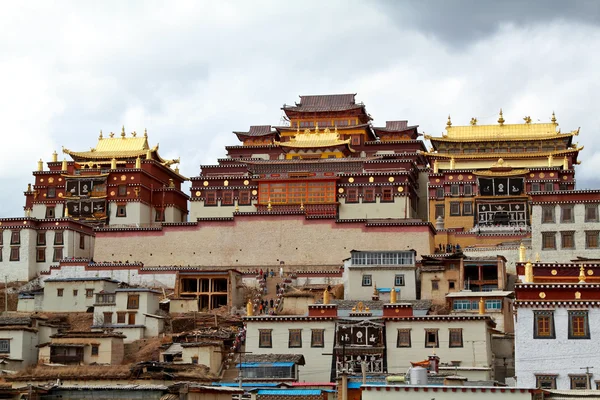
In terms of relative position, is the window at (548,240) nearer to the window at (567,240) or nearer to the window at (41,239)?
the window at (567,240)

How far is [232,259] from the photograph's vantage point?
290ft

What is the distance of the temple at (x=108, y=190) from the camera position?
98062 mm

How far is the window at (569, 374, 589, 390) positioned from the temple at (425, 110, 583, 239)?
34.1 meters

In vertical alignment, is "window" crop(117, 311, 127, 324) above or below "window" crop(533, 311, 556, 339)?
above

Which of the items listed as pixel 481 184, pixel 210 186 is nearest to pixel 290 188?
pixel 210 186

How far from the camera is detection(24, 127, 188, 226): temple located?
98062mm

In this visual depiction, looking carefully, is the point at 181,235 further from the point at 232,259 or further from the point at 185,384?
the point at 185,384

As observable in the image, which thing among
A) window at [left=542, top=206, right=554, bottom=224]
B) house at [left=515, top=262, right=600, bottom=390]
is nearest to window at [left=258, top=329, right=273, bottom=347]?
house at [left=515, top=262, right=600, bottom=390]

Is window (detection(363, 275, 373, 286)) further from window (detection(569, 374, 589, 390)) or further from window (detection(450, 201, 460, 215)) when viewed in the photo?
window (detection(569, 374, 589, 390))

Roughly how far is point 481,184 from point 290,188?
50.1 feet

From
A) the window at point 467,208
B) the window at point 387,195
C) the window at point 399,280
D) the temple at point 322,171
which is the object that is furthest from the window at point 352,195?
the window at point 399,280

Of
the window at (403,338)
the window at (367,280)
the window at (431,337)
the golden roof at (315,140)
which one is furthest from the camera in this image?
the golden roof at (315,140)

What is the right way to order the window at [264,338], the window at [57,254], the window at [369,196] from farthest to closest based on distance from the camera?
1. the window at [369,196]
2. the window at [57,254]
3. the window at [264,338]

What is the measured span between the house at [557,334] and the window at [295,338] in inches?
563
